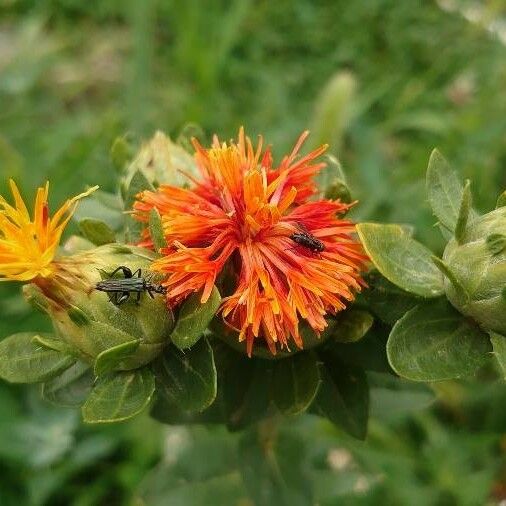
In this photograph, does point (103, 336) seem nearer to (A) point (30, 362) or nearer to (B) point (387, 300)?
(A) point (30, 362)

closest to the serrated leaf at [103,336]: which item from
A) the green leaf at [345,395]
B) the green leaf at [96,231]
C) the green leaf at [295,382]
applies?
the green leaf at [96,231]

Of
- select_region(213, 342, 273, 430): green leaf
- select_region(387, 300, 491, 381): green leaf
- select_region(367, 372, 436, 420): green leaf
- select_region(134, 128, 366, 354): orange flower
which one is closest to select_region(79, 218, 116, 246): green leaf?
select_region(134, 128, 366, 354): orange flower

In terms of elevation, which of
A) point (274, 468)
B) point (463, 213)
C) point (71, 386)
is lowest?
point (274, 468)

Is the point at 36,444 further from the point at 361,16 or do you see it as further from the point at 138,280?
the point at 361,16

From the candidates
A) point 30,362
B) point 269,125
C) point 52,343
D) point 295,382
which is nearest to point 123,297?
point 52,343

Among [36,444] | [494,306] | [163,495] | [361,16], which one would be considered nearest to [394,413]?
[163,495]
